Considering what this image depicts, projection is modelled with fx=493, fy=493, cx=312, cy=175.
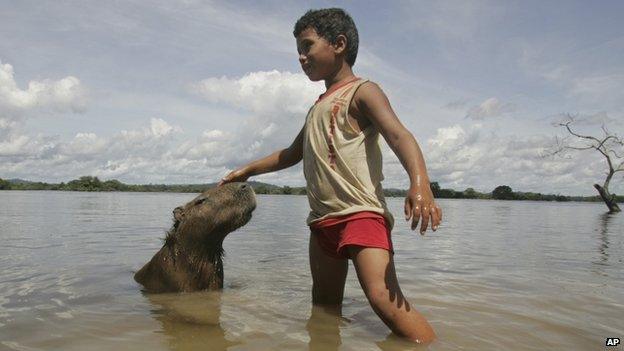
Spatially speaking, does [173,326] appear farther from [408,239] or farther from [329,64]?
[408,239]

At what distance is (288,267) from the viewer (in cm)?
666

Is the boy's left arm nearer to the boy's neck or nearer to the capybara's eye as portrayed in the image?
the boy's neck

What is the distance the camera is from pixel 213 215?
176 inches

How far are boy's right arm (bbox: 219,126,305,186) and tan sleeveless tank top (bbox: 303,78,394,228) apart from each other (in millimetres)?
646

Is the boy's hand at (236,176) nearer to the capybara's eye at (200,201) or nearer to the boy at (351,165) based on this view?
the capybara's eye at (200,201)

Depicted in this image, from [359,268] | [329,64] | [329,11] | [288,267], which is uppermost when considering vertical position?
[329,11]

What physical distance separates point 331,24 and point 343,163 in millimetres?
953

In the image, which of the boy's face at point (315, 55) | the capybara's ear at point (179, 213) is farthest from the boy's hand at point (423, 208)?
the capybara's ear at point (179, 213)

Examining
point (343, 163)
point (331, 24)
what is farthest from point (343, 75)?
point (343, 163)

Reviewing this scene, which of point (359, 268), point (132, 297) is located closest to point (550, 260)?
point (359, 268)

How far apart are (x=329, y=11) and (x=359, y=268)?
1748mm

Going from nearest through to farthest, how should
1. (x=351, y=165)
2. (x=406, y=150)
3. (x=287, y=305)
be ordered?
1. (x=406, y=150)
2. (x=351, y=165)
3. (x=287, y=305)

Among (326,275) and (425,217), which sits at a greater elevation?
(425,217)

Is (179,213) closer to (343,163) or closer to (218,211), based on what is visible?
(218,211)
